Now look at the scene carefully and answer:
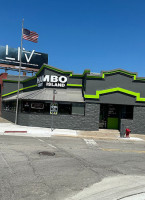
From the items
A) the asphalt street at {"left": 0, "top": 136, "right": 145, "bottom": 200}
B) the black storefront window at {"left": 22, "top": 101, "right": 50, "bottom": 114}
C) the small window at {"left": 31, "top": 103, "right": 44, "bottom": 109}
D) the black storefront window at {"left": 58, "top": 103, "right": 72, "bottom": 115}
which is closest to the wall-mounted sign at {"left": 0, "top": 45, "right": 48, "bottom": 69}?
the black storefront window at {"left": 22, "top": 101, "right": 50, "bottom": 114}

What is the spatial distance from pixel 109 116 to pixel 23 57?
23.2 m

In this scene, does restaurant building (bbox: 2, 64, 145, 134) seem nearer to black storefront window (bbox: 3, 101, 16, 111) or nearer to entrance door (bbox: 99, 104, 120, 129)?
entrance door (bbox: 99, 104, 120, 129)

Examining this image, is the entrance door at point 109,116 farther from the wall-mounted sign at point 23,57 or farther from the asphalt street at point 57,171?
the wall-mounted sign at point 23,57

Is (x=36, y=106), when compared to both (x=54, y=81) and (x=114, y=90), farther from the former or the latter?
(x=114, y=90)

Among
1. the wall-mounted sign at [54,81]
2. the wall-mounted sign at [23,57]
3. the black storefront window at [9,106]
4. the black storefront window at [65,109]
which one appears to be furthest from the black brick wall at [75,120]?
the wall-mounted sign at [23,57]

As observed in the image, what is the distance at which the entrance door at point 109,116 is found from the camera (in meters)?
22.1

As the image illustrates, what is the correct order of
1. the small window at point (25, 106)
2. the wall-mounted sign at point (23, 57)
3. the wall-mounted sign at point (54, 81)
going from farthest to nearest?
the wall-mounted sign at point (23, 57) < the wall-mounted sign at point (54, 81) < the small window at point (25, 106)

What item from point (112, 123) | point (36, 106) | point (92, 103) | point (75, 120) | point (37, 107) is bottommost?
point (112, 123)

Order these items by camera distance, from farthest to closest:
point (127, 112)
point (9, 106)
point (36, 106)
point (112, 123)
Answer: point (9, 106) < point (112, 123) < point (127, 112) < point (36, 106)

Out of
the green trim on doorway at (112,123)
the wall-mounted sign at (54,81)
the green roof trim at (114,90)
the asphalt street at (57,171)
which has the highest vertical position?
the wall-mounted sign at (54,81)

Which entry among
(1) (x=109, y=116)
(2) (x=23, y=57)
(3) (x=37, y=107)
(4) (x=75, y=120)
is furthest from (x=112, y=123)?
(2) (x=23, y=57)

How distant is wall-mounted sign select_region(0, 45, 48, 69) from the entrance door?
2121 cm

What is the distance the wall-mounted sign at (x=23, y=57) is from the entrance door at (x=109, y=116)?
69.6 feet

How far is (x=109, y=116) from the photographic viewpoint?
22219 mm
